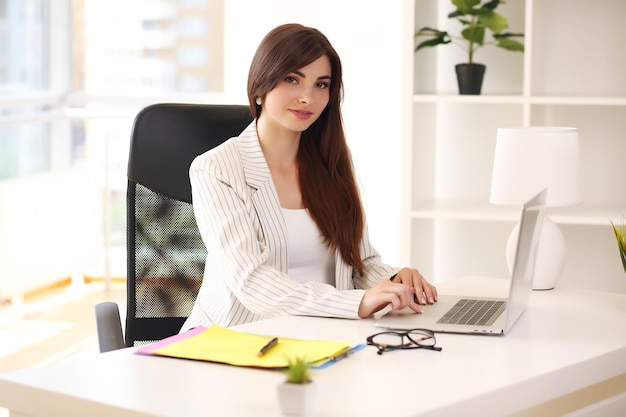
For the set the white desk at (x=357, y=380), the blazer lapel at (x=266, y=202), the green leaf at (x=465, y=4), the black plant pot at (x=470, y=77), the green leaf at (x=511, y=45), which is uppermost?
the green leaf at (x=465, y=4)

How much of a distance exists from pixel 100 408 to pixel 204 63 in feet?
14.1

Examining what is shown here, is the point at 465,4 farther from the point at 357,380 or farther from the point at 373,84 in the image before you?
the point at 357,380

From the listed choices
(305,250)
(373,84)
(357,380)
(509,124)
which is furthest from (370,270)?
(373,84)

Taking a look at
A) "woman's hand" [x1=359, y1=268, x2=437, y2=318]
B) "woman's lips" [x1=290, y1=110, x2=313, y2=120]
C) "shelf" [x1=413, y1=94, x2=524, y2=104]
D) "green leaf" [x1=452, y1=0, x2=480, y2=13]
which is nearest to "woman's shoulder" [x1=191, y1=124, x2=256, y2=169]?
"woman's lips" [x1=290, y1=110, x2=313, y2=120]

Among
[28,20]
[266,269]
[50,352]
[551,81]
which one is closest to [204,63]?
[28,20]

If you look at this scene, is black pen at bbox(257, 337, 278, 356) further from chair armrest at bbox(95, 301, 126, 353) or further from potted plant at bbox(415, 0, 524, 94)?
potted plant at bbox(415, 0, 524, 94)

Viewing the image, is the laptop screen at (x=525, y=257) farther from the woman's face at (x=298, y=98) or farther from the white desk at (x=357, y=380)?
the woman's face at (x=298, y=98)

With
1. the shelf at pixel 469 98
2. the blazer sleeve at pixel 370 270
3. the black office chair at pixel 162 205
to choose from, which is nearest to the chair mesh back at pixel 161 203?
the black office chair at pixel 162 205

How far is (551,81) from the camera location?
3385mm

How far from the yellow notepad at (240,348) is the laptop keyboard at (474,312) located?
315 millimetres

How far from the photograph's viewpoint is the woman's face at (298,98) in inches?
89.0

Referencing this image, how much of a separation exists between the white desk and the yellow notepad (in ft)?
0.07

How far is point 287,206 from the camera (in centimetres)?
230

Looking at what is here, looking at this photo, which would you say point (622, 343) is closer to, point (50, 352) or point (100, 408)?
point (100, 408)
